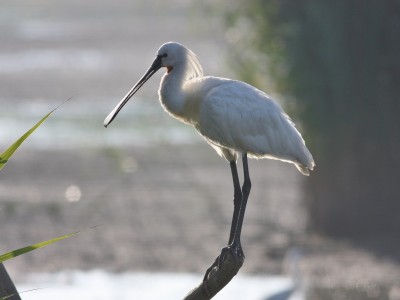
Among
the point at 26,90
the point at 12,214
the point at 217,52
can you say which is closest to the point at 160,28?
the point at 217,52

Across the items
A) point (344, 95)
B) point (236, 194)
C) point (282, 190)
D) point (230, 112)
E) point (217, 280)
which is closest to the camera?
point (217, 280)

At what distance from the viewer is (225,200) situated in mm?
14391

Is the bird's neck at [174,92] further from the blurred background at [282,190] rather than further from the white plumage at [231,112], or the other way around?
the blurred background at [282,190]

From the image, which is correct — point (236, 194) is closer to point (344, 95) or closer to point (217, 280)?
point (217, 280)

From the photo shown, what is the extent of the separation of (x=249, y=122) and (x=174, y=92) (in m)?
0.45

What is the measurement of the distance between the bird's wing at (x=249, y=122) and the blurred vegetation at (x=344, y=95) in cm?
557

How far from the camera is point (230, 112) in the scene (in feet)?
21.7

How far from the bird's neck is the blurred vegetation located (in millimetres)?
5593

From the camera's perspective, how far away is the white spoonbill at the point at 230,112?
663 cm

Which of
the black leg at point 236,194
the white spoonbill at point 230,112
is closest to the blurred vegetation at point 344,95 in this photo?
the black leg at point 236,194

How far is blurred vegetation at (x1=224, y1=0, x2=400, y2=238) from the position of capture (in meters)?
12.2

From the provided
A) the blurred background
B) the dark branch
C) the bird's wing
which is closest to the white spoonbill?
the bird's wing

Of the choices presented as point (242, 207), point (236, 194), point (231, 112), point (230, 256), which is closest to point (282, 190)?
point (236, 194)

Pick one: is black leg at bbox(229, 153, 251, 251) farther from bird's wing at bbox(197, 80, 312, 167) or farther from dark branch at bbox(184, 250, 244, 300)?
dark branch at bbox(184, 250, 244, 300)
